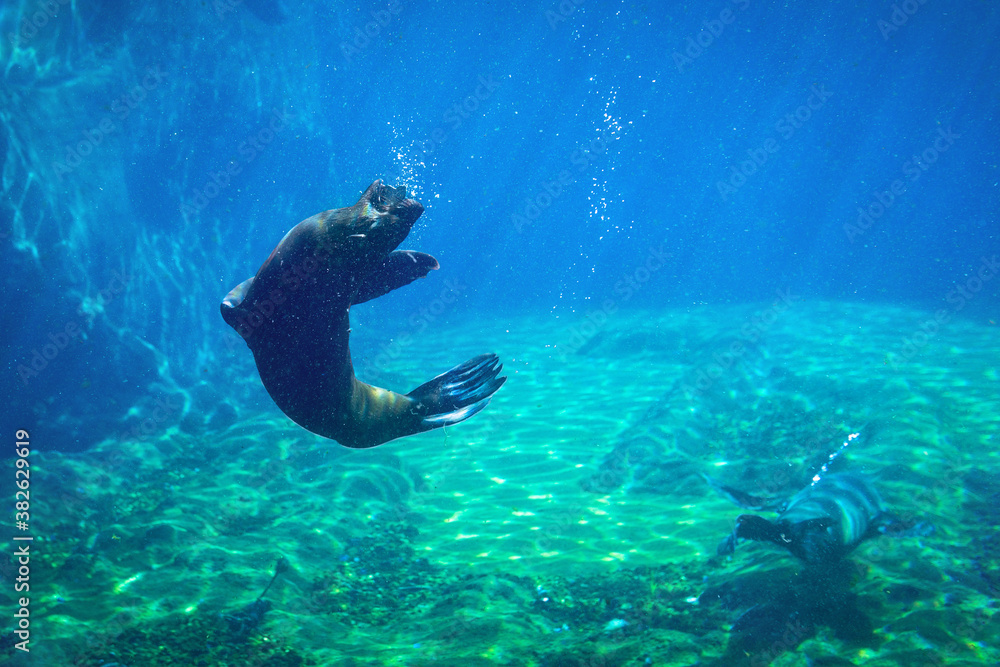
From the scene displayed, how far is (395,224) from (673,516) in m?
6.67

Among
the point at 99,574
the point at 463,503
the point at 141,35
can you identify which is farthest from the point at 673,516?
the point at 141,35

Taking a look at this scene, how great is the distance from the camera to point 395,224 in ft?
6.73

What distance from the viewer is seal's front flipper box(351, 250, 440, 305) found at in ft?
7.75

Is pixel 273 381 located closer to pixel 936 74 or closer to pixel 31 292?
pixel 31 292
